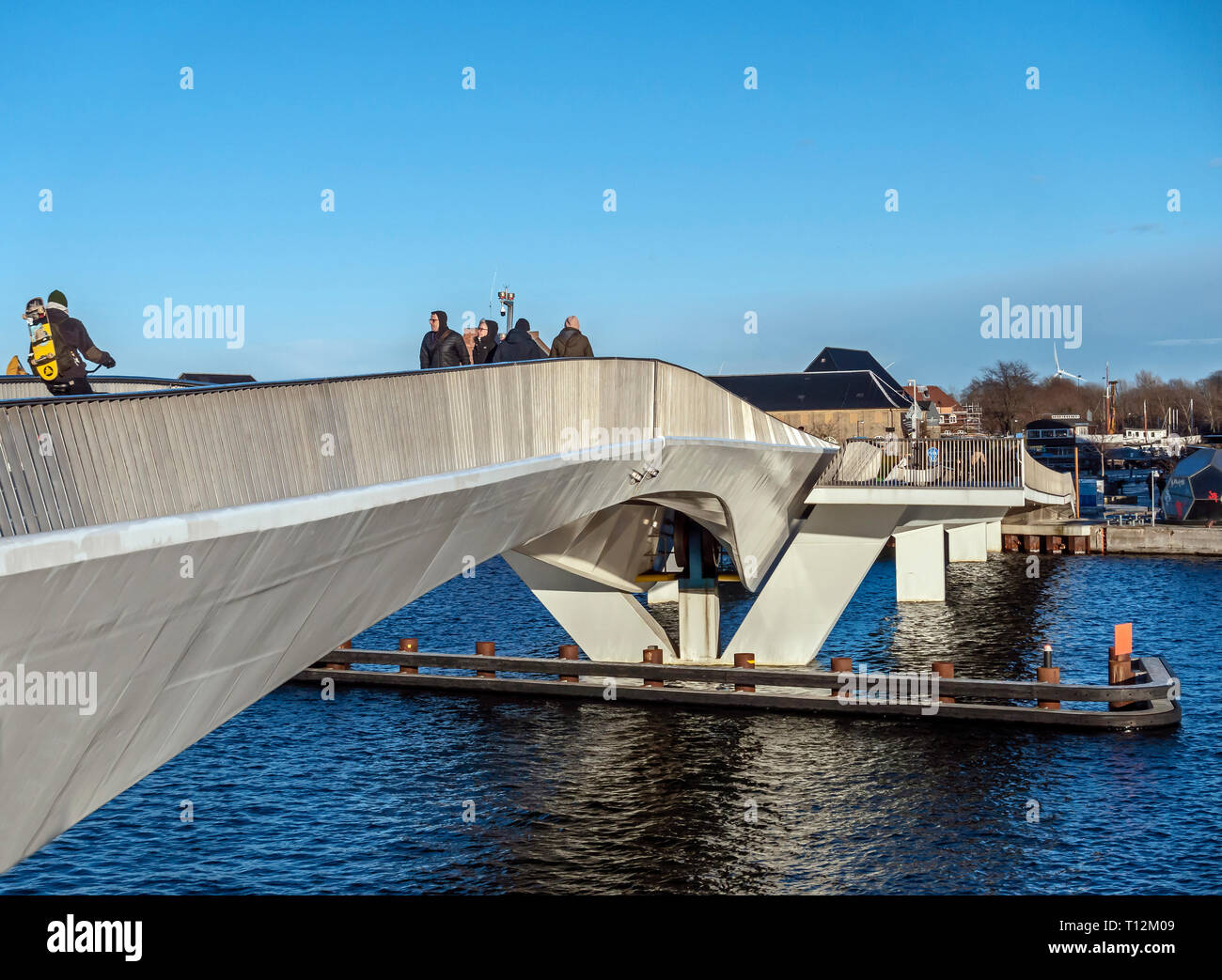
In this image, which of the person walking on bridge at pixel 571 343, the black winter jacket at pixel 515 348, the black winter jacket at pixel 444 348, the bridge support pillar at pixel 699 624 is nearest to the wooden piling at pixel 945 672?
the bridge support pillar at pixel 699 624

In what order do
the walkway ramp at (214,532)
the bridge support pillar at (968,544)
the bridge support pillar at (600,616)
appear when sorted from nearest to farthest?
the walkway ramp at (214,532)
the bridge support pillar at (600,616)
the bridge support pillar at (968,544)

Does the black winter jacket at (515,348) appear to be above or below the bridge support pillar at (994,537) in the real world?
above

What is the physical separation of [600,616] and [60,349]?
A: 2233cm

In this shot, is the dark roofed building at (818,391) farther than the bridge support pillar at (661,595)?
Yes

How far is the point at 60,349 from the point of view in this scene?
12.2 metres

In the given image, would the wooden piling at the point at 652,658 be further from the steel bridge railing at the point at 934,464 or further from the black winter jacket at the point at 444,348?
the black winter jacket at the point at 444,348

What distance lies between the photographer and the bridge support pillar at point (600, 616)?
109 feet

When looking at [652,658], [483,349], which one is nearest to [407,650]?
[652,658]

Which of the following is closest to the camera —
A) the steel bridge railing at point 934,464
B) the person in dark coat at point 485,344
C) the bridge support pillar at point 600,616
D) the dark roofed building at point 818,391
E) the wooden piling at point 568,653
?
the person in dark coat at point 485,344

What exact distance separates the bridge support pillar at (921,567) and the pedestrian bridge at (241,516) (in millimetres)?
33888

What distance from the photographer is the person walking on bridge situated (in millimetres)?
18703

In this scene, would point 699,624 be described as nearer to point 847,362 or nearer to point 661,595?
point 661,595

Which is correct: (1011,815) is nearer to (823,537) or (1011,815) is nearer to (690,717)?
(690,717)

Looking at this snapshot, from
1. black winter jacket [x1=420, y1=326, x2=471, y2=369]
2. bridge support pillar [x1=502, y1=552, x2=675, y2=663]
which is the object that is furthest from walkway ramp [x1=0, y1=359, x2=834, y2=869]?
bridge support pillar [x1=502, y1=552, x2=675, y2=663]
